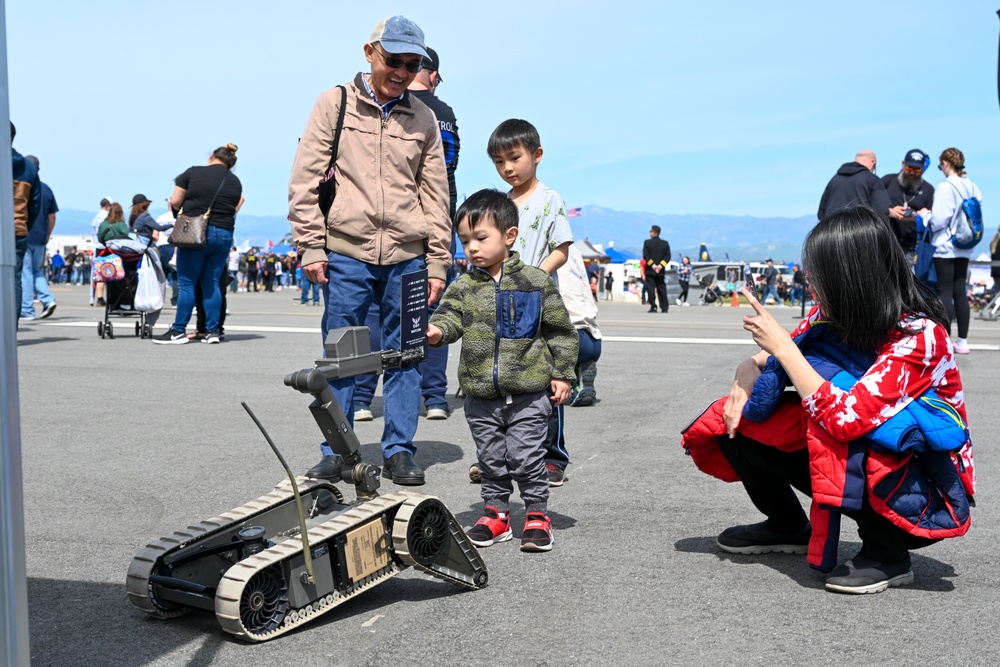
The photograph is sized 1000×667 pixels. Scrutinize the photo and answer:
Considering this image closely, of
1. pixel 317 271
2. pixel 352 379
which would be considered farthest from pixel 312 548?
pixel 317 271

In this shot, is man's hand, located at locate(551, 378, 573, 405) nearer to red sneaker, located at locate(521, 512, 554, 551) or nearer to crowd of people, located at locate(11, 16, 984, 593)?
crowd of people, located at locate(11, 16, 984, 593)

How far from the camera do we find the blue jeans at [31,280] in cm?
1299

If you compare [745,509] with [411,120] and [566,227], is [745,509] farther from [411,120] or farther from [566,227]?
[411,120]

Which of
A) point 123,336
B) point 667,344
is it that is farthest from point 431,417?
point 123,336

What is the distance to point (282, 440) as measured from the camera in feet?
19.8

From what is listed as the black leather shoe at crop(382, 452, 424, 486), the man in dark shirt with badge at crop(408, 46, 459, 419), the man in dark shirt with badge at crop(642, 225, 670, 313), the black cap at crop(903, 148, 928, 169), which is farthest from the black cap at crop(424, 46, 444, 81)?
the man in dark shirt with badge at crop(642, 225, 670, 313)

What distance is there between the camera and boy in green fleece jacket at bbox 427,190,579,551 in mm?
3988

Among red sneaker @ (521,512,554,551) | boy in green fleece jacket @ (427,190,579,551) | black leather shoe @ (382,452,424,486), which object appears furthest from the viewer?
black leather shoe @ (382,452,424,486)

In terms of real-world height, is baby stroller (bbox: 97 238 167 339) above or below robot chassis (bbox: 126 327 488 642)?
above

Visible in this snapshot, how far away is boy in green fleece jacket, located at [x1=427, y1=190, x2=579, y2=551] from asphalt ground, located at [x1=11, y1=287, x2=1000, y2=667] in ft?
0.78

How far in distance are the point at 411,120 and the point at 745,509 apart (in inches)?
96.8

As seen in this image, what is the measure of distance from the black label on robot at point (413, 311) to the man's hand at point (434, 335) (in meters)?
0.20

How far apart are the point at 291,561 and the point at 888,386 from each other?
74.1 inches

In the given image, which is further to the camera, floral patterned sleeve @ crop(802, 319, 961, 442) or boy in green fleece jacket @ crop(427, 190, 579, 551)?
boy in green fleece jacket @ crop(427, 190, 579, 551)
